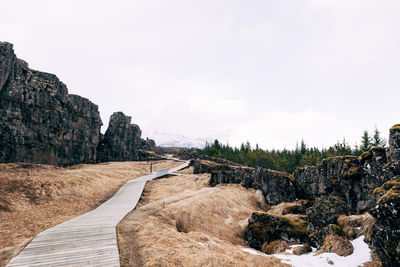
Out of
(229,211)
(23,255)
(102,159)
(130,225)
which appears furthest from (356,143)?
(102,159)

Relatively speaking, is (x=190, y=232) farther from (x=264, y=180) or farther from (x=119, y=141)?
(x=119, y=141)

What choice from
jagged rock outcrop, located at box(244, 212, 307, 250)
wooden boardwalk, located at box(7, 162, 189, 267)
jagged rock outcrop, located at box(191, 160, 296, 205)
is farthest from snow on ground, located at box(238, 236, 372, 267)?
jagged rock outcrop, located at box(191, 160, 296, 205)

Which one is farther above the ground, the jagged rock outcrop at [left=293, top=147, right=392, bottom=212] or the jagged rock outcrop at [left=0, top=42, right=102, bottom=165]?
the jagged rock outcrop at [left=0, top=42, right=102, bottom=165]

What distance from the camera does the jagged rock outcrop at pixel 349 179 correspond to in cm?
2083

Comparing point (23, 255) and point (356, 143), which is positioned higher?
point (356, 143)

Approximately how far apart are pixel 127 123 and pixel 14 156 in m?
45.8

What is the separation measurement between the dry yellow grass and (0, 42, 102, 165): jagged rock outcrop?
1427 inches

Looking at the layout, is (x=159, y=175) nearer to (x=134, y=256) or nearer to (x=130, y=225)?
(x=130, y=225)

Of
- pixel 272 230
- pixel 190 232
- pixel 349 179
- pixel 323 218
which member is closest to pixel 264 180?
pixel 349 179

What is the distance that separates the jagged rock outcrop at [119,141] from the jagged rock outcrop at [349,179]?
70.7m

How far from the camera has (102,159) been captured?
7800 cm

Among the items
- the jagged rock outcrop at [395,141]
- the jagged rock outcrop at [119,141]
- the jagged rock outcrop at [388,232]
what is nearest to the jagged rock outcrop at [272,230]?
the jagged rock outcrop at [388,232]

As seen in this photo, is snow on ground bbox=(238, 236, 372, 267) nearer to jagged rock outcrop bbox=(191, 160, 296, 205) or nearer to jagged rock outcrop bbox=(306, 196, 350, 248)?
jagged rock outcrop bbox=(306, 196, 350, 248)

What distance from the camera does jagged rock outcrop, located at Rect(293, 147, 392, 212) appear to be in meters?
20.8
